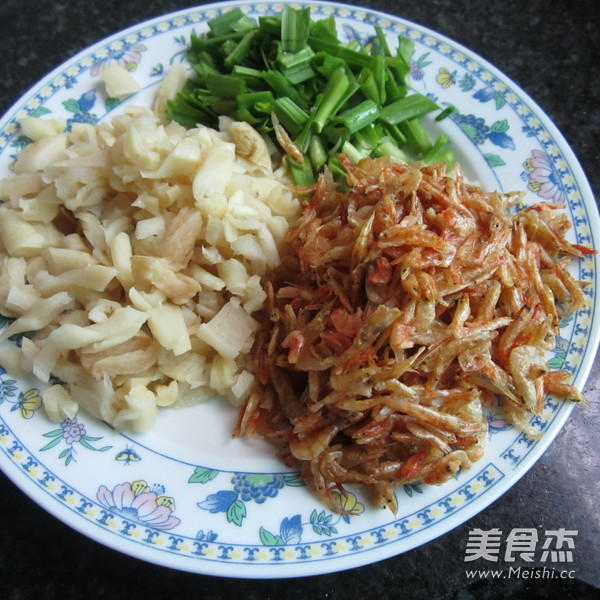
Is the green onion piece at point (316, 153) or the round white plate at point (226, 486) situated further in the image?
the green onion piece at point (316, 153)

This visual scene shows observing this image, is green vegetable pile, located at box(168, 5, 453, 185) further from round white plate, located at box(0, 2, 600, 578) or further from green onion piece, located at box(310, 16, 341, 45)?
round white plate, located at box(0, 2, 600, 578)

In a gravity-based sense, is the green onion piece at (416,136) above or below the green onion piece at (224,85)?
below

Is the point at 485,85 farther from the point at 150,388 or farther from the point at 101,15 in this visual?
the point at 101,15

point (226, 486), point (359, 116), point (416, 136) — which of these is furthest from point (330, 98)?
point (226, 486)

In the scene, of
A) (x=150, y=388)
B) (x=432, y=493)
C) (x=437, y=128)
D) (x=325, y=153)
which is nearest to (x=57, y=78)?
(x=325, y=153)

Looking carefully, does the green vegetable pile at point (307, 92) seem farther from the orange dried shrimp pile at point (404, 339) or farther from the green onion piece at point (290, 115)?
the orange dried shrimp pile at point (404, 339)

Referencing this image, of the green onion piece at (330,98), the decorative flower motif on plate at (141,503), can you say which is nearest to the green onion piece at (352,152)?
the green onion piece at (330,98)
